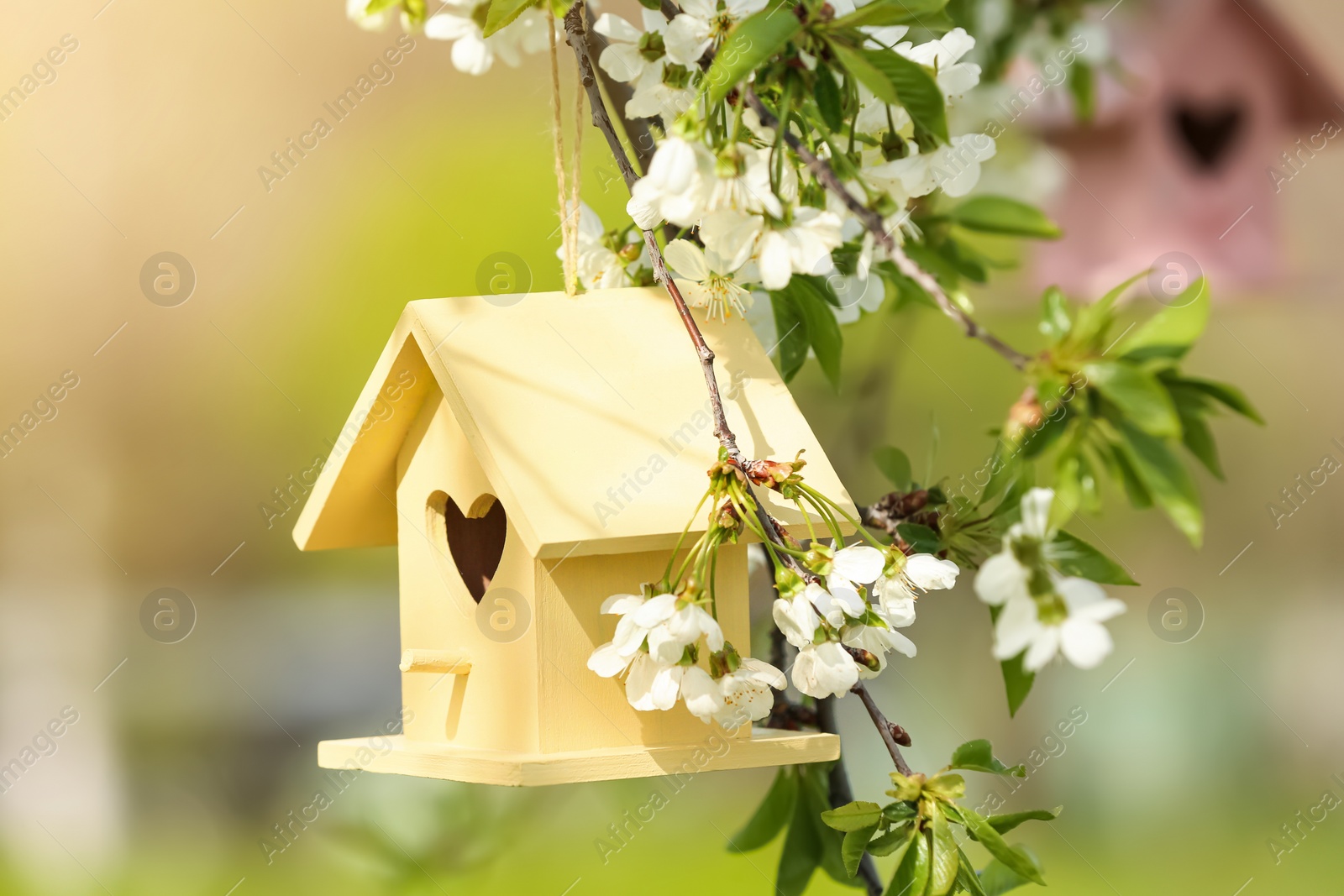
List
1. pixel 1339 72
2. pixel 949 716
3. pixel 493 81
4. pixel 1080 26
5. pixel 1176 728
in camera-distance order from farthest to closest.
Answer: pixel 1176 728 < pixel 949 716 < pixel 493 81 < pixel 1339 72 < pixel 1080 26

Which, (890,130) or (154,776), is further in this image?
(154,776)

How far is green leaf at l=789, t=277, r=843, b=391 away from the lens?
0.92 m

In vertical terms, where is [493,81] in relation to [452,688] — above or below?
above

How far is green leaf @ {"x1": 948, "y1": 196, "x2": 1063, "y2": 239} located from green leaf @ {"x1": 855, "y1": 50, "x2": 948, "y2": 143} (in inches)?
10.9

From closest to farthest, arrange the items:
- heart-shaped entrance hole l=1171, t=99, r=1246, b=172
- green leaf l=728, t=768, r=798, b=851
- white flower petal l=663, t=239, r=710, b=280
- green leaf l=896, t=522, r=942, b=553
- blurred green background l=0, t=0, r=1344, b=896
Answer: white flower petal l=663, t=239, r=710, b=280, green leaf l=896, t=522, r=942, b=553, green leaf l=728, t=768, r=798, b=851, heart-shaped entrance hole l=1171, t=99, r=1246, b=172, blurred green background l=0, t=0, r=1344, b=896

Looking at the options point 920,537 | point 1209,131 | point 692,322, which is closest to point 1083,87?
point 920,537

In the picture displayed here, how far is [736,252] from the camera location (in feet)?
2.12

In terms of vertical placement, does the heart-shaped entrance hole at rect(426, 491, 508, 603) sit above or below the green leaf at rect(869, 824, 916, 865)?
above

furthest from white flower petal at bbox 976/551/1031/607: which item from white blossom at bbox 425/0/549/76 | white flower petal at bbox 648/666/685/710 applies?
white blossom at bbox 425/0/549/76

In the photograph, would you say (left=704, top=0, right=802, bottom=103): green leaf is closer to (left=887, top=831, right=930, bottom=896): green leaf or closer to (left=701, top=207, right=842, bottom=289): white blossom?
(left=701, top=207, right=842, bottom=289): white blossom

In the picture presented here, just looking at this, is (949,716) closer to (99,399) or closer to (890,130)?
(99,399)

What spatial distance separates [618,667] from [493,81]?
2847 mm

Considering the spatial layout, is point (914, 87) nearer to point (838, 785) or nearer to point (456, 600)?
point (456, 600)

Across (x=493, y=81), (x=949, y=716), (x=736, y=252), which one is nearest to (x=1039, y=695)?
(x=949, y=716)
